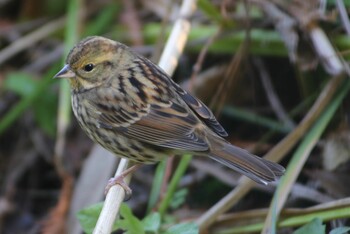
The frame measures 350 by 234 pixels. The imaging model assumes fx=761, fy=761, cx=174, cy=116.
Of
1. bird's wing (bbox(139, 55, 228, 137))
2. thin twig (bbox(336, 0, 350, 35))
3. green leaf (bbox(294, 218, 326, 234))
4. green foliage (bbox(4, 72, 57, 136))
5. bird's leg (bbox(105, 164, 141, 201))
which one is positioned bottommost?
green leaf (bbox(294, 218, 326, 234))

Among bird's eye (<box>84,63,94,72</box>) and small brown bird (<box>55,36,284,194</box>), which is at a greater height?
bird's eye (<box>84,63,94,72</box>)

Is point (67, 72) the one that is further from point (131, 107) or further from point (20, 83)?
point (20, 83)

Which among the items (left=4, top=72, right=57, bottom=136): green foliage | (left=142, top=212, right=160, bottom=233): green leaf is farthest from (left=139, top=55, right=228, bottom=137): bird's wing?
(left=4, top=72, right=57, bottom=136): green foliage

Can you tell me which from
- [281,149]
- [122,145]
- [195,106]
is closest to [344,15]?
[281,149]

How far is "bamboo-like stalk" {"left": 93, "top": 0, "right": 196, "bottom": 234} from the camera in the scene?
267 cm

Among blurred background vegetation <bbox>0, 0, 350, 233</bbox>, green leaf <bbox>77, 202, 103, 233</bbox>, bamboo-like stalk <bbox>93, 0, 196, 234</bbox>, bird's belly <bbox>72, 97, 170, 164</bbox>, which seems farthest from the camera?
blurred background vegetation <bbox>0, 0, 350, 233</bbox>

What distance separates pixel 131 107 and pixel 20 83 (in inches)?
56.1

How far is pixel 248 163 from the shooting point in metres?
2.96

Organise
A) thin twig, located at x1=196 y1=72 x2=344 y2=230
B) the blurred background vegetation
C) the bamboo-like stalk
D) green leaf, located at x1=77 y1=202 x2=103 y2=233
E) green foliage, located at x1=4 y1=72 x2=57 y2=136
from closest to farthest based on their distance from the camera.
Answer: the bamboo-like stalk < green leaf, located at x1=77 y1=202 x2=103 y2=233 < thin twig, located at x1=196 y1=72 x2=344 y2=230 < the blurred background vegetation < green foliage, located at x1=4 y1=72 x2=57 y2=136

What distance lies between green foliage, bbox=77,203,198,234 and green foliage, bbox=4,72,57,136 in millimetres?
1588

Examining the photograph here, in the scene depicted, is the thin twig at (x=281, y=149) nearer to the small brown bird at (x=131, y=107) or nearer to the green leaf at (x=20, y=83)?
the small brown bird at (x=131, y=107)

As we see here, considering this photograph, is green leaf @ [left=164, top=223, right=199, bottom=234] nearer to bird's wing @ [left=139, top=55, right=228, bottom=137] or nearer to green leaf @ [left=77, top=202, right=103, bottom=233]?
green leaf @ [left=77, top=202, right=103, bottom=233]

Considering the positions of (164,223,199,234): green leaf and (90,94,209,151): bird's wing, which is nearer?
(164,223,199,234): green leaf

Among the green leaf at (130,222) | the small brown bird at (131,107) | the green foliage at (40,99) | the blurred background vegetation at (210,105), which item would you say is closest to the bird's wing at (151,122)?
the small brown bird at (131,107)
